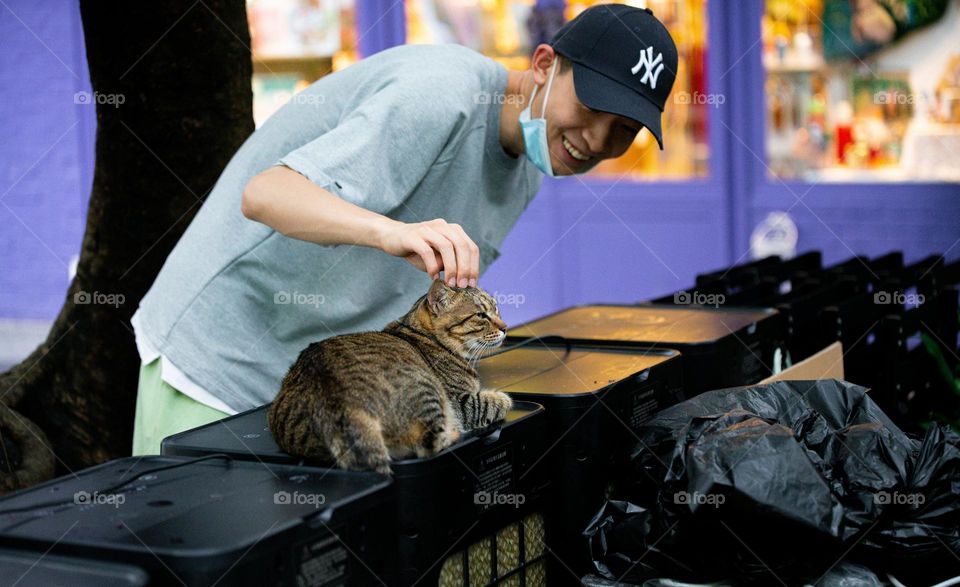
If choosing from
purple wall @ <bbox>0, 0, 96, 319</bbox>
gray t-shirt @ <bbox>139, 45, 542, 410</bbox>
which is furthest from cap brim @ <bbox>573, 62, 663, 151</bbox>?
purple wall @ <bbox>0, 0, 96, 319</bbox>

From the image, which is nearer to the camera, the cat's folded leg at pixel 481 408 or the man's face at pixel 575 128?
the cat's folded leg at pixel 481 408

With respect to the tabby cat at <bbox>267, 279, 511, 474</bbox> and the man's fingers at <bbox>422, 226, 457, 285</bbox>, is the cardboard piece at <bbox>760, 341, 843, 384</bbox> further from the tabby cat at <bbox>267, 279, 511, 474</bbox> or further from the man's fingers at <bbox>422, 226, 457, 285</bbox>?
the man's fingers at <bbox>422, 226, 457, 285</bbox>

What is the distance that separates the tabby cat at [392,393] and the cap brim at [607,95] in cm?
49

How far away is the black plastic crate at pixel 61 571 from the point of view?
142cm

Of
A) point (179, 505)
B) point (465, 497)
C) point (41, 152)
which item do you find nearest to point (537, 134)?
point (465, 497)

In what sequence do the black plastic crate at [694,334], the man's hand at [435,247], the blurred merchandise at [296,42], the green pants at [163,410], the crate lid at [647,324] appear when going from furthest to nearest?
the blurred merchandise at [296,42]
the crate lid at [647,324]
the black plastic crate at [694,334]
the green pants at [163,410]
the man's hand at [435,247]

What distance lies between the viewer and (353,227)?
192cm

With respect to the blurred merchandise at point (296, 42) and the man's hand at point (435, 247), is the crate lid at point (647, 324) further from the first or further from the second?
the blurred merchandise at point (296, 42)

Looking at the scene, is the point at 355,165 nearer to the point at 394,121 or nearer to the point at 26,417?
the point at 394,121

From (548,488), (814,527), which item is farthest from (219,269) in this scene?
(814,527)

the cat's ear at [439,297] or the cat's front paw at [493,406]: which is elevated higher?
the cat's ear at [439,297]

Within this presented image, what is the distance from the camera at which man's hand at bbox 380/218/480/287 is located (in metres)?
1.88

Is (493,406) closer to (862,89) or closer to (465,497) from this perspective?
(465,497)

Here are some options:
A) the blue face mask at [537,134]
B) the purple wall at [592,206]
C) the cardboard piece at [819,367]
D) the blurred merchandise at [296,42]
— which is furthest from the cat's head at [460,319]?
the blurred merchandise at [296,42]
